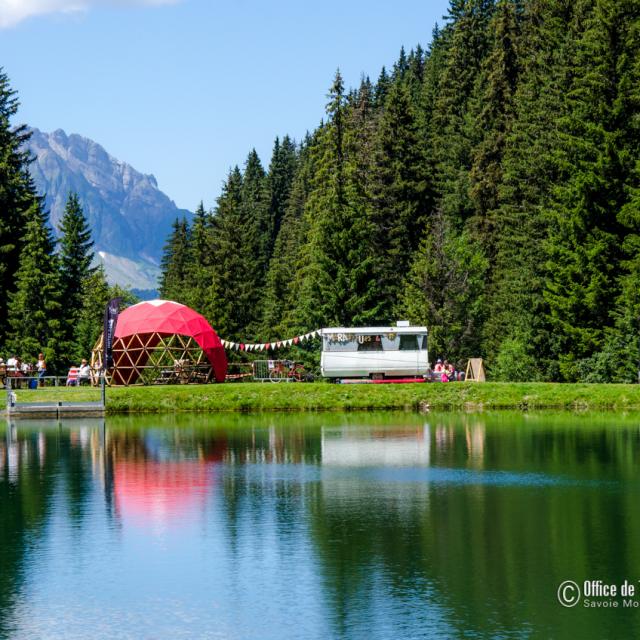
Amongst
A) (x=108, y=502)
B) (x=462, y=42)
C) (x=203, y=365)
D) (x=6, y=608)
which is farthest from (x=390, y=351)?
(x=462, y=42)

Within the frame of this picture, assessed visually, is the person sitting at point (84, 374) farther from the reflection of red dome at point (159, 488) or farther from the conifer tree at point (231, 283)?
the conifer tree at point (231, 283)

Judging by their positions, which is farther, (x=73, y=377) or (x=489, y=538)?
(x=73, y=377)

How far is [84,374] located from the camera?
61781mm

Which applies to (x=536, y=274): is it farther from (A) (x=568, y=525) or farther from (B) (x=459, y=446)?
(A) (x=568, y=525)

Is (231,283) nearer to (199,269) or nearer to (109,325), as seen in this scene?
(199,269)

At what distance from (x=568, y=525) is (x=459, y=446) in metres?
13.6

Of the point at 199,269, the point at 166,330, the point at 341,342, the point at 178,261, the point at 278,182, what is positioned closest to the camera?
the point at 341,342

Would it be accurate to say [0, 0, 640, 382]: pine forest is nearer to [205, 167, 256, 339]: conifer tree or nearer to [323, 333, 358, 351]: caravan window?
[205, 167, 256, 339]: conifer tree

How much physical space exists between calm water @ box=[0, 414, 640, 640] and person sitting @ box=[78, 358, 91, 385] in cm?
2523

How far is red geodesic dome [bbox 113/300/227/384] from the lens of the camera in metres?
63.2

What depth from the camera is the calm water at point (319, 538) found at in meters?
15.7

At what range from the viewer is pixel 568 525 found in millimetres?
21422

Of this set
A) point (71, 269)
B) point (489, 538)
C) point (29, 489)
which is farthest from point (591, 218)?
point (71, 269)

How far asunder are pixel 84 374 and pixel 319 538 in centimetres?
4288
